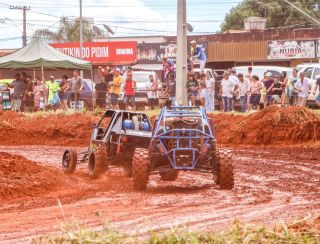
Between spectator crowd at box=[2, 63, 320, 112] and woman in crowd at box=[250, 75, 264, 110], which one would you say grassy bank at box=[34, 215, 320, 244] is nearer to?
spectator crowd at box=[2, 63, 320, 112]

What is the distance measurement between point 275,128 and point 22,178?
38.5 feet

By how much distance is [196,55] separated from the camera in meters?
30.1

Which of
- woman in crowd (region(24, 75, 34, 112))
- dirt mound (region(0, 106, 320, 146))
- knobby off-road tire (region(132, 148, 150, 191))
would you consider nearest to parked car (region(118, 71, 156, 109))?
woman in crowd (region(24, 75, 34, 112))

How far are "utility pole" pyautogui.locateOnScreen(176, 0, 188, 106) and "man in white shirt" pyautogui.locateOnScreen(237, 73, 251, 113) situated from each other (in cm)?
419

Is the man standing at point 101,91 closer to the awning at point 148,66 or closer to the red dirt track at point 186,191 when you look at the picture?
the red dirt track at point 186,191

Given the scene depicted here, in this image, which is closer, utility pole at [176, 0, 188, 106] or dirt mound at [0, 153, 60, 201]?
dirt mound at [0, 153, 60, 201]

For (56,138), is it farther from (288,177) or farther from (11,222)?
(11,222)

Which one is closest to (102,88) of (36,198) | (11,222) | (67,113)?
(67,113)

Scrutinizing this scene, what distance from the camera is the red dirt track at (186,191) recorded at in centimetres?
1052

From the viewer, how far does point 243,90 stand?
30766 mm

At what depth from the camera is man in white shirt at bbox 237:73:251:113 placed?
30.7 metres

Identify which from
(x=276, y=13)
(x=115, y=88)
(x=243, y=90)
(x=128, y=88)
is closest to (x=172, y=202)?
(x=128, y=88)

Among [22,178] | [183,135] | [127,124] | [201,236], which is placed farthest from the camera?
[127,124]

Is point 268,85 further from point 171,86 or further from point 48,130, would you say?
point 48,130
